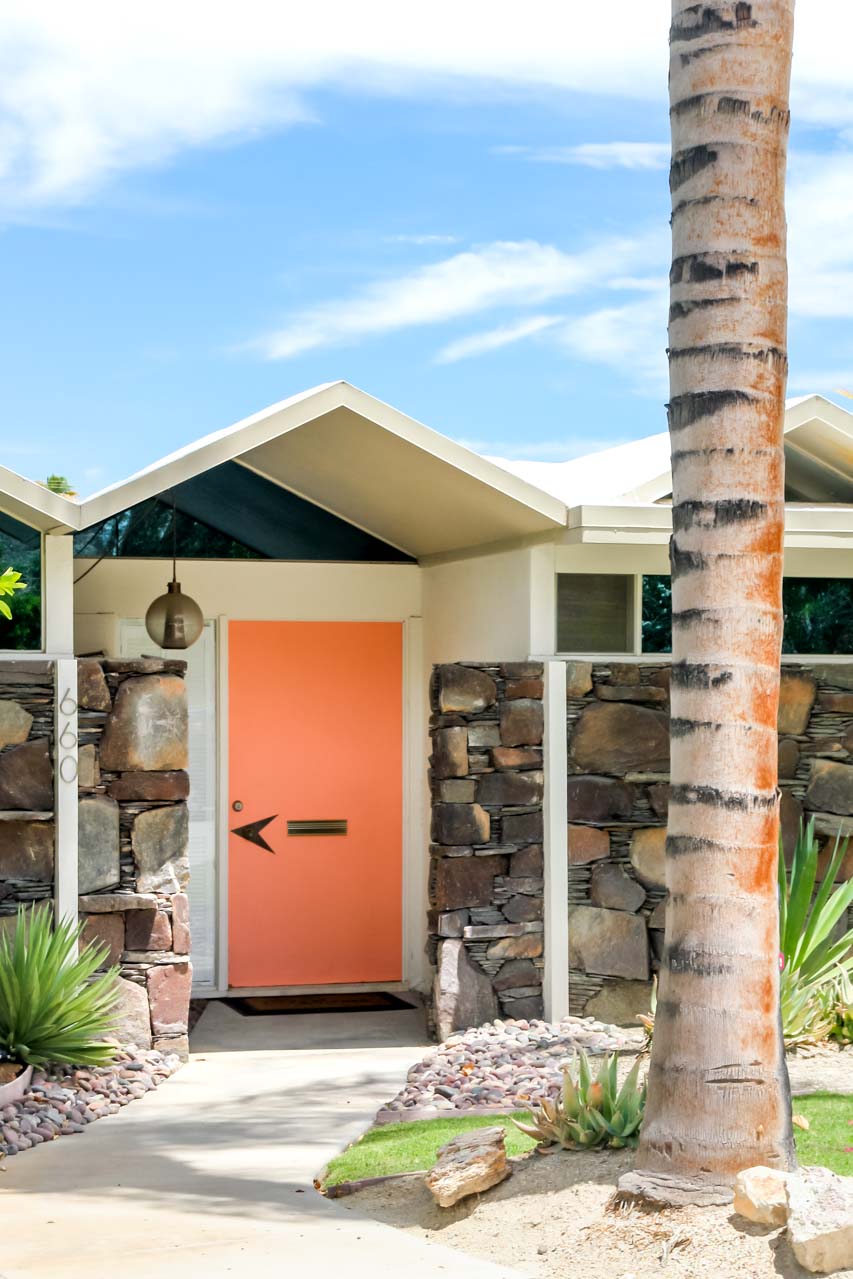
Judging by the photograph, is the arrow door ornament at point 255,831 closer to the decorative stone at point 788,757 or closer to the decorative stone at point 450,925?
the decorative stone at point 450,925

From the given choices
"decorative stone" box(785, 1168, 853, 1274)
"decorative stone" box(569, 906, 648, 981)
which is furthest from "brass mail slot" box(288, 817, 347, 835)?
"decorative stone" box(785, 1168, 853, 1274)

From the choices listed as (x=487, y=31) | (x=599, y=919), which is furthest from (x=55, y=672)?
(x=487, y=31)

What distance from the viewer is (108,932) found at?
8.79 m

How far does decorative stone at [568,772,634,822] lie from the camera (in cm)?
945

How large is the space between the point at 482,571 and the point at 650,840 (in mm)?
2103

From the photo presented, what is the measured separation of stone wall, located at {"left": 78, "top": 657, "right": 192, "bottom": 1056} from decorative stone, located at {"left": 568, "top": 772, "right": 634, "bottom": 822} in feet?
7.74

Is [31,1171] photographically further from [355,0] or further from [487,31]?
[487,31]

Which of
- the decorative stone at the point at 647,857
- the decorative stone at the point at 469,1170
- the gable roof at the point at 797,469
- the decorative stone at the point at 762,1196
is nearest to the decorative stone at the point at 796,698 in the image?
the decorative stone at the point at 647,857

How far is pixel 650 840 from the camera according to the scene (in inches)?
376

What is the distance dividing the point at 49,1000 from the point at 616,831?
11.6 feet

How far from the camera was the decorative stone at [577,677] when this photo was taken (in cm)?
947

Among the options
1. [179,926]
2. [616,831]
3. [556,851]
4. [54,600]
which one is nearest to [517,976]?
[556,851]

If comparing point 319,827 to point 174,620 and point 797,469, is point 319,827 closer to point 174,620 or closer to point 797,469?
point 174,620

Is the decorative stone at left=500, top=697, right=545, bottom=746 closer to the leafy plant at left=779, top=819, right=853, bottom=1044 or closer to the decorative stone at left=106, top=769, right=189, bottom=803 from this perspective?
the leafy plant at left=779, top=819, right=853, bottom=1044
